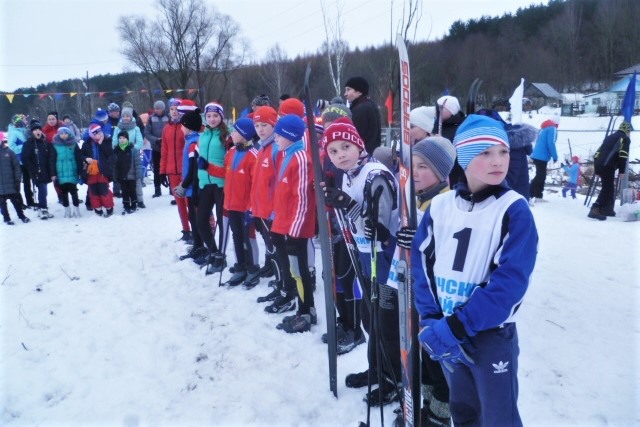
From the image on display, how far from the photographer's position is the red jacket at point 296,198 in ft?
13.4

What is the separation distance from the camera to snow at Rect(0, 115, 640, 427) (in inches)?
121

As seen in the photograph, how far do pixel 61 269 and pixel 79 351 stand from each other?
8.72 ft

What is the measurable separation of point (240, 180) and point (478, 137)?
12.3 feet

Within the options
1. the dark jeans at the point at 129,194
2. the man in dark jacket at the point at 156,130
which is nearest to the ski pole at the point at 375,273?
the dark jeans at the point at 129,194

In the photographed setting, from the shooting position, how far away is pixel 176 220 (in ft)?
28.8

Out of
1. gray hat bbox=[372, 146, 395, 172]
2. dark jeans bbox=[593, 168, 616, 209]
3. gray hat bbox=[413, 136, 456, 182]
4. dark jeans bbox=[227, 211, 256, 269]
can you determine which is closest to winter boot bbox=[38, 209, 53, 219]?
dark jeans bbox=[227, 211, 256, 269]

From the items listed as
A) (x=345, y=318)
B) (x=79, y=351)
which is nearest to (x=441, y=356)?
(x=345, y=318)

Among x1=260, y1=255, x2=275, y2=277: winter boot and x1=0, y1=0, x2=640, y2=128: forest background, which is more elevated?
x1=0, y1=0, x2=640, y2=128: forest background

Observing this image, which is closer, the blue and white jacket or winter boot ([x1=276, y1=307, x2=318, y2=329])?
the blue and white jacket

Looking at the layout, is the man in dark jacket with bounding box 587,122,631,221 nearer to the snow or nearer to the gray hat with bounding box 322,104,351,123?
the snow

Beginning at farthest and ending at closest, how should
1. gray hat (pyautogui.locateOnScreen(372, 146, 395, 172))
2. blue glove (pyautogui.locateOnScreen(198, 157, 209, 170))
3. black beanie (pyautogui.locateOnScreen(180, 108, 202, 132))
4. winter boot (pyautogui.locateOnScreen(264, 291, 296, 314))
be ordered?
black beanie (pyautogui.locateOnScreen(180, 108, 202, 132))
blue glove (pyautogui.locateOnScreen(198, 157, 209, 170))
winter boot (pyautogui.locateOnScreen(264, 291, 296, 314))
gray hat (pyautogui.locateOnScreen(372, 146, 395, 172))

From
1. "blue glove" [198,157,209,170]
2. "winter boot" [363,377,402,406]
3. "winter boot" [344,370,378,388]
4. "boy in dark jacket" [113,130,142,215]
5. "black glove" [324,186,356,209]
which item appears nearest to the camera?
"black glove" [324,186,356,209]

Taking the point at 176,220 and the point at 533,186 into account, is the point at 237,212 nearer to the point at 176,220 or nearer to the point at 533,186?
the point at 176,220

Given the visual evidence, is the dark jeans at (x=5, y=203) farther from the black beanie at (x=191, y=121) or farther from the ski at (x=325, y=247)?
the ski at (x=325, y=247)
